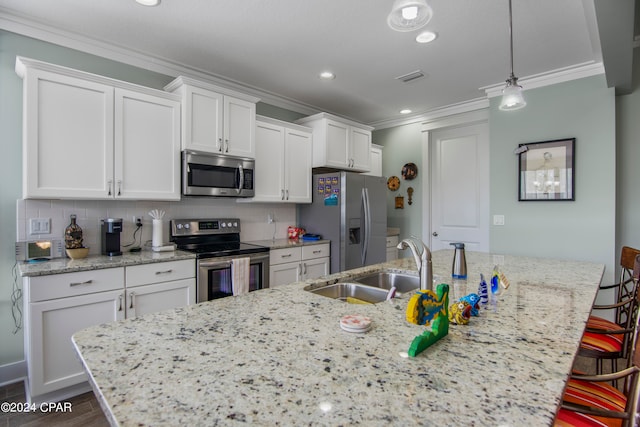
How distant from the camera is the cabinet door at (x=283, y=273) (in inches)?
125

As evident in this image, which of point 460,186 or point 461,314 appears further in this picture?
point 460,186

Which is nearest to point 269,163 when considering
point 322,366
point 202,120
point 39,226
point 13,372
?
point 202,120

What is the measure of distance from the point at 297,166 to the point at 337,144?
0.57m

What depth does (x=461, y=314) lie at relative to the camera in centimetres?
110

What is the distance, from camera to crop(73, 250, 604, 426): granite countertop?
2.06 ft

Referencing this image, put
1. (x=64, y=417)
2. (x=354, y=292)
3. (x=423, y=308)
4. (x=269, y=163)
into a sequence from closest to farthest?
1. (x=423, y=308)
2. (x=354, y=292)
3. (x=64, y=417)
4. (x=269, y=163)

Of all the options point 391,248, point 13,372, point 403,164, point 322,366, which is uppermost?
point 403,164

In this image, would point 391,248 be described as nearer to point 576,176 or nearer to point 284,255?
point 284,255

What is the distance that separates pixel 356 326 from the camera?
3.29 feet

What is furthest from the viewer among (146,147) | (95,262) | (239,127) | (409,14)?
(239,127)

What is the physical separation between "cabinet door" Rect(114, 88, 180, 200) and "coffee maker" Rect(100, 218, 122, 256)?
Result: 8.3 inches

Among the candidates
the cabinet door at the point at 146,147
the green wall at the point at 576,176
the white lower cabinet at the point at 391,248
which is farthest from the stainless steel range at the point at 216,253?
the green wall at the point at 576,176

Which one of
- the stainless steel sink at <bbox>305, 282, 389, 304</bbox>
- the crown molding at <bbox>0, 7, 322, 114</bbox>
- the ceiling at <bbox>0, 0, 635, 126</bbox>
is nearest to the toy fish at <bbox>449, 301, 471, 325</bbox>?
the stainless steel sink at <bbox>305, 282, 389, 304</bbox>

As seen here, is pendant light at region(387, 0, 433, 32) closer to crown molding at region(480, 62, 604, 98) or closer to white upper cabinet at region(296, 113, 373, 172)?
white upper cabinet at region(296, 113, 373, 172)
